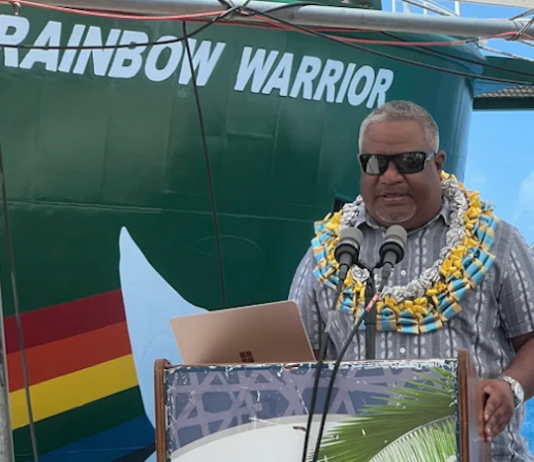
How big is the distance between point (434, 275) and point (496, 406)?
0.48m

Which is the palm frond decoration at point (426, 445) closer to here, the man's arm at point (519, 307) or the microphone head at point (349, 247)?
the microphone head at point (349, 247)

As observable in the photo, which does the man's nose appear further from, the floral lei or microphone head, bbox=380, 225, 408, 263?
microphone head, bbox=380, 225, 408, 263

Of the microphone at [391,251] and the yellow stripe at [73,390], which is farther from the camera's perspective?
the yellow stripe at [73,390]

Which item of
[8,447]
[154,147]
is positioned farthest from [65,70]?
[8,447]

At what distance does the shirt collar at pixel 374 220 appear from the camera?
2.54m

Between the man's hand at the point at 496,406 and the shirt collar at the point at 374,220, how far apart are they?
0.56m

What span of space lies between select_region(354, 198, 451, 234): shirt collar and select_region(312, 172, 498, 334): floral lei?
0.8 inches

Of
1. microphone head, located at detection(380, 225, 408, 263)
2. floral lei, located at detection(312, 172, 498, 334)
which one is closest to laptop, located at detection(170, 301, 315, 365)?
microphone head, located at detection(380, 225, 408, 263)

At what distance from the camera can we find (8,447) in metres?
2.42

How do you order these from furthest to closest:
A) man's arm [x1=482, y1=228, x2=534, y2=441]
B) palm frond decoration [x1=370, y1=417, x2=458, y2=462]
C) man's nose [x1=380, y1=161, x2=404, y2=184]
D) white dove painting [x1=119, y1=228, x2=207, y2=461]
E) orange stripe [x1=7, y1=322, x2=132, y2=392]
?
white dove painting [x1=119, y1=228, x2=207, y2=461] < orange stripe [x1=7, y1=322, x2=132, y2=392] < man's nose [x1=380, y1=161, x2=404, y2=184] < man's arm [x1=482, y1=228, x2=534, y2=441] < palm frond decoration [x1=370, y1=417, x2=458, y2=462]

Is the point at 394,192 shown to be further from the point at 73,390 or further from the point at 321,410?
the point at 73,390

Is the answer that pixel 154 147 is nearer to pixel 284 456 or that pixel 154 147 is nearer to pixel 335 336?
pixel 335 336

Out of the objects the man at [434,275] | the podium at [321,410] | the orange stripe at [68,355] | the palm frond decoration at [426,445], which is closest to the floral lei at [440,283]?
the man at [434,275]

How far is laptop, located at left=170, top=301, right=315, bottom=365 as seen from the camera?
6.64 feet
